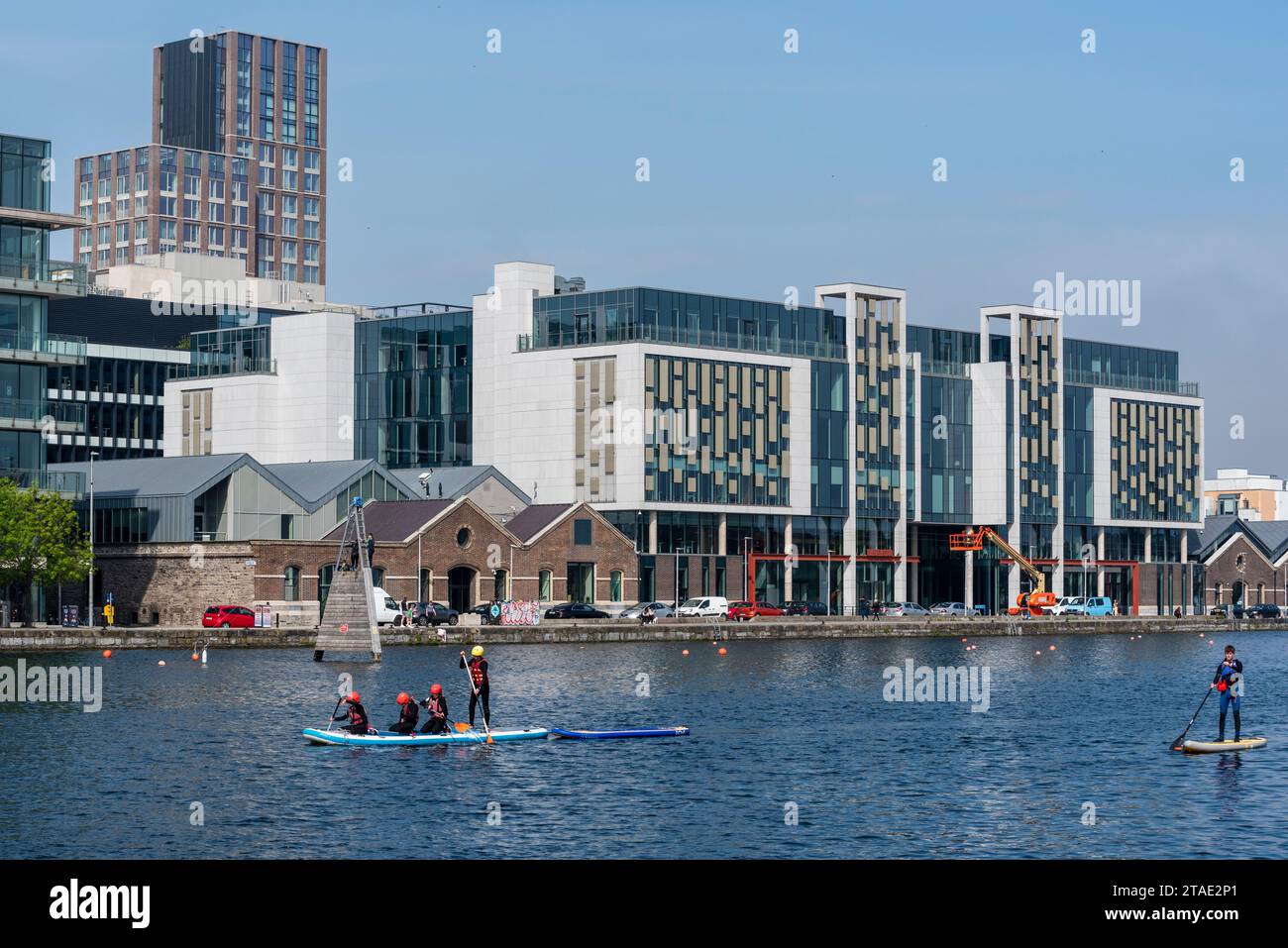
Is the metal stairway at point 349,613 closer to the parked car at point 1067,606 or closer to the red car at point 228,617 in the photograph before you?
the red car at point 228,617

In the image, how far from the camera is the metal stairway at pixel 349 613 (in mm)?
93438

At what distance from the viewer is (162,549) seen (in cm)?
12475

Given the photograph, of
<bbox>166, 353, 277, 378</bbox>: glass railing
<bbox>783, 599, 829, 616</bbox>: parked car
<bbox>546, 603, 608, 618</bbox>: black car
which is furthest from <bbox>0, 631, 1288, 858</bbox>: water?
<bbox>166, 353, 277, 378</bbox>: glass railing

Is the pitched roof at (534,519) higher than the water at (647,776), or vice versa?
the pitched roof at (534,519)

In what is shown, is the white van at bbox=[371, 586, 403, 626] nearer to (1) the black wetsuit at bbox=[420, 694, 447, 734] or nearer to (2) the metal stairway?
(2) the metal stairway

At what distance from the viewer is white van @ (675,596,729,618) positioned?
461 ft

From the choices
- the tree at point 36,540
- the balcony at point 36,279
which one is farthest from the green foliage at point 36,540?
the balcony at point 36,279

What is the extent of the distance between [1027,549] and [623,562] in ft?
176

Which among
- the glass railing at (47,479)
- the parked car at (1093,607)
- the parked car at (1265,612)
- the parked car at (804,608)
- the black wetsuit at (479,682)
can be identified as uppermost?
the glass railing at (47,479)

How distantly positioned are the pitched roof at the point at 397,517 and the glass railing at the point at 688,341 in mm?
27200

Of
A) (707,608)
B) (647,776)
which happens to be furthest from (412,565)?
(647,776)
